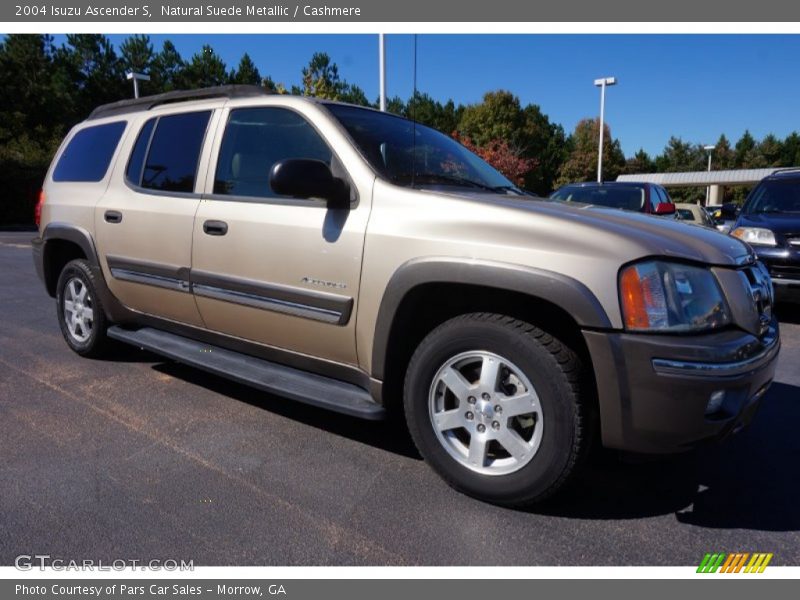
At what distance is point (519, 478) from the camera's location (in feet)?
8.06

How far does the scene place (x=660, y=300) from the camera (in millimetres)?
2201

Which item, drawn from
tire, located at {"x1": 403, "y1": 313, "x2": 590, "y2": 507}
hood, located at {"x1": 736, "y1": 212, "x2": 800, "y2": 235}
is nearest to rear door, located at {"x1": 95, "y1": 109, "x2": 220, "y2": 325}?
tire, located at {"x1": 403, "y1": 313, "x2": 590, "y2": 507}

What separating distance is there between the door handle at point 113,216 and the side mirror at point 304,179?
5.89 ft

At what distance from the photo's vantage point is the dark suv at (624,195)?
349 inches

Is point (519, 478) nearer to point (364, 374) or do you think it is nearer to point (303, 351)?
point (364, 374)

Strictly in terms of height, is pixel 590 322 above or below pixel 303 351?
above

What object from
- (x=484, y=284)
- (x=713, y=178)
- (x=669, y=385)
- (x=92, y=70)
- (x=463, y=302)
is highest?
(x=92, y=70)

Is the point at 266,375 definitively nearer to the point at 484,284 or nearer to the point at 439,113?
the point at 484,284

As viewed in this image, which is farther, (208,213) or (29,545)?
(208,213)

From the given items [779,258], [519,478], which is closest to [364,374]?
[519,478]

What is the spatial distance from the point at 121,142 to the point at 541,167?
50.1 m

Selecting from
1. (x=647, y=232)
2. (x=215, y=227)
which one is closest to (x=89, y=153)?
(x=215, y=227)

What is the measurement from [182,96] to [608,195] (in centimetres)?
729

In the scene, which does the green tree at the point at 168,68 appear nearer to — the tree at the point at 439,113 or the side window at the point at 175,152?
the tree at the point at 439,113
